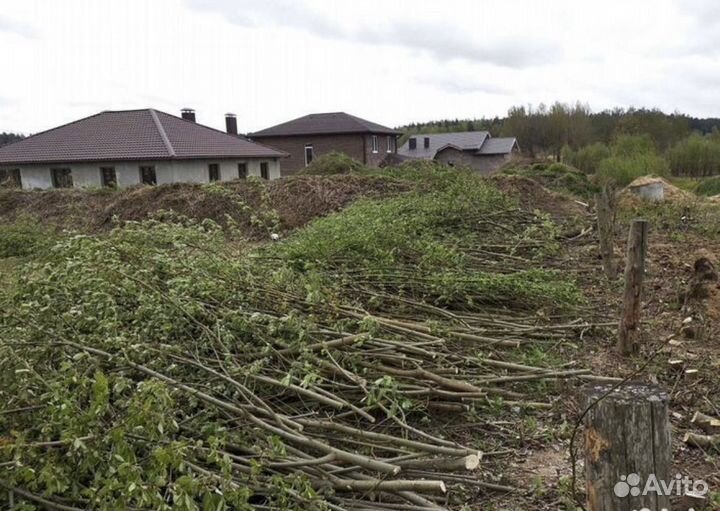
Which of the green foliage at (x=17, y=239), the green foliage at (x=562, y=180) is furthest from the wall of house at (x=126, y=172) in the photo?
the green foliage at (x=562, y=180)

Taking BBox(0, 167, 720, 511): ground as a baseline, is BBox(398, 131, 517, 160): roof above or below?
above

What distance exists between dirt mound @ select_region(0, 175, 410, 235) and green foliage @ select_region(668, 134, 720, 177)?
26.7m

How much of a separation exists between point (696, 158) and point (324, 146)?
21982mm

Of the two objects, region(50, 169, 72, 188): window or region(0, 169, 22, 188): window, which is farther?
region(0, 169, 22, 188): window

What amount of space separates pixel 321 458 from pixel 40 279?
2226mm

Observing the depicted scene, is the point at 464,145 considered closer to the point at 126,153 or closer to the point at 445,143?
the point at 445,143

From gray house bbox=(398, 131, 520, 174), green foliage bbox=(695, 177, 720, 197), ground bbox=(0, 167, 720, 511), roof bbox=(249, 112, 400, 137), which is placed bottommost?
green foliage bbox=(695, 177, 720, 197)

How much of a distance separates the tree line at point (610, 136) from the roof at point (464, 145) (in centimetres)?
276

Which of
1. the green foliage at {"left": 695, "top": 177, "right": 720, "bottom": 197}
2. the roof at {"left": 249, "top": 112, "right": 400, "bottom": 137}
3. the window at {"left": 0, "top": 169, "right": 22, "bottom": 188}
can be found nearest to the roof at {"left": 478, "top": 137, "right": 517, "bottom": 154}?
the roof at {"left": 249, "top": 112, "right": 400, "bottom": 137}

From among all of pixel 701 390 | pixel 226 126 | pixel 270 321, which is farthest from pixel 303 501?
pixel 226 126

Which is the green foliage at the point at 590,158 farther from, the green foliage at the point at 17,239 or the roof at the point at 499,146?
the green foliage at the point at 17,239

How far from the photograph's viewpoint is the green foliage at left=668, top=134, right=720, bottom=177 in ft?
102

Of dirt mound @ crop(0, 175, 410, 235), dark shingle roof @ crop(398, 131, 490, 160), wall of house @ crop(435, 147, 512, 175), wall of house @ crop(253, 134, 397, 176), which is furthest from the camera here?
dark shingle roof @ crop(398, 131, 490, 160)

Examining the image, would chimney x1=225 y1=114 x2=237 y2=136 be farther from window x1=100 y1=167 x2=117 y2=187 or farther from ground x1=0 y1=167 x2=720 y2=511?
ground x1=0 y1=167 x2=720 y2=511
